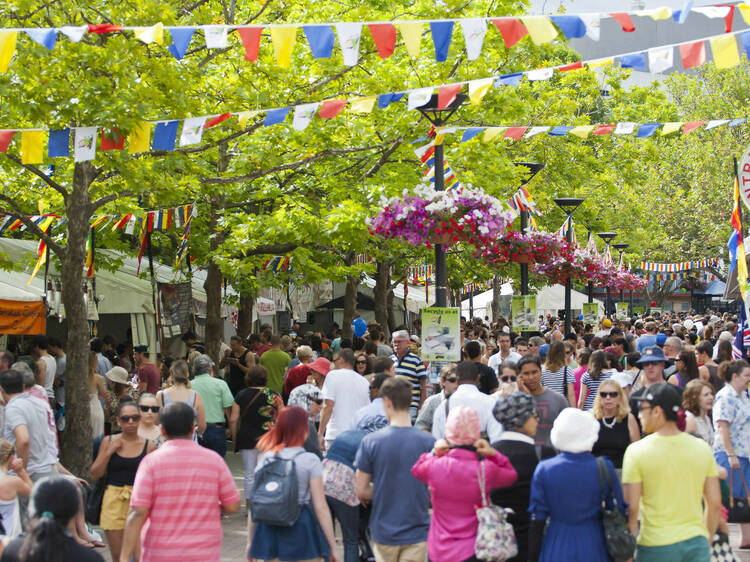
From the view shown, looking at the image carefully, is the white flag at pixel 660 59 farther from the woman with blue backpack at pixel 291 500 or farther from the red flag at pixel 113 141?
the red flag at pixel 113 141

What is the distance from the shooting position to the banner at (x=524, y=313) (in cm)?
1806

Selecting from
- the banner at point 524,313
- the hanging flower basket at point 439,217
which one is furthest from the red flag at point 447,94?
the banner at point 524,313

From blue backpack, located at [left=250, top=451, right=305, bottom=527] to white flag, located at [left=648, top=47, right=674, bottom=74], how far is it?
225 inches

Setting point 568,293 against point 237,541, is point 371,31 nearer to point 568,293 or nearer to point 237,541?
point 237,541

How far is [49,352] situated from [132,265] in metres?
7.35

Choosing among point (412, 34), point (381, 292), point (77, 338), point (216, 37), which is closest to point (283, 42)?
point (216, 37)

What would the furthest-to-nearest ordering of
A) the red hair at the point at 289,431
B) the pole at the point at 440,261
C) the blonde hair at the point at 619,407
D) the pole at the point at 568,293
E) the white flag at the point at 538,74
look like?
the pole at the point at 568,293
the pole at the point at 440,261
the white flag at the point at 538,74
the blonde hair at the point at 619,407
the red hair at the point at 289,431

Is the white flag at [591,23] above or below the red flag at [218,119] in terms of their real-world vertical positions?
above

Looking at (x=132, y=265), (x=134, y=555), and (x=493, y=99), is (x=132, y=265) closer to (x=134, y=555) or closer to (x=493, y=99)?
(x=493, y=99)

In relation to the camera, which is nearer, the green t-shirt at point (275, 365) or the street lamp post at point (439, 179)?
the street lamp post at point (439, 179)

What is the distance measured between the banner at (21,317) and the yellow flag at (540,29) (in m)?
8.75

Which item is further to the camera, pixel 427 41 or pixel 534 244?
pixel 534 244

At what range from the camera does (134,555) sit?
6617 mm

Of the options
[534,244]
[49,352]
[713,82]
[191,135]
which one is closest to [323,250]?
[534,244]
